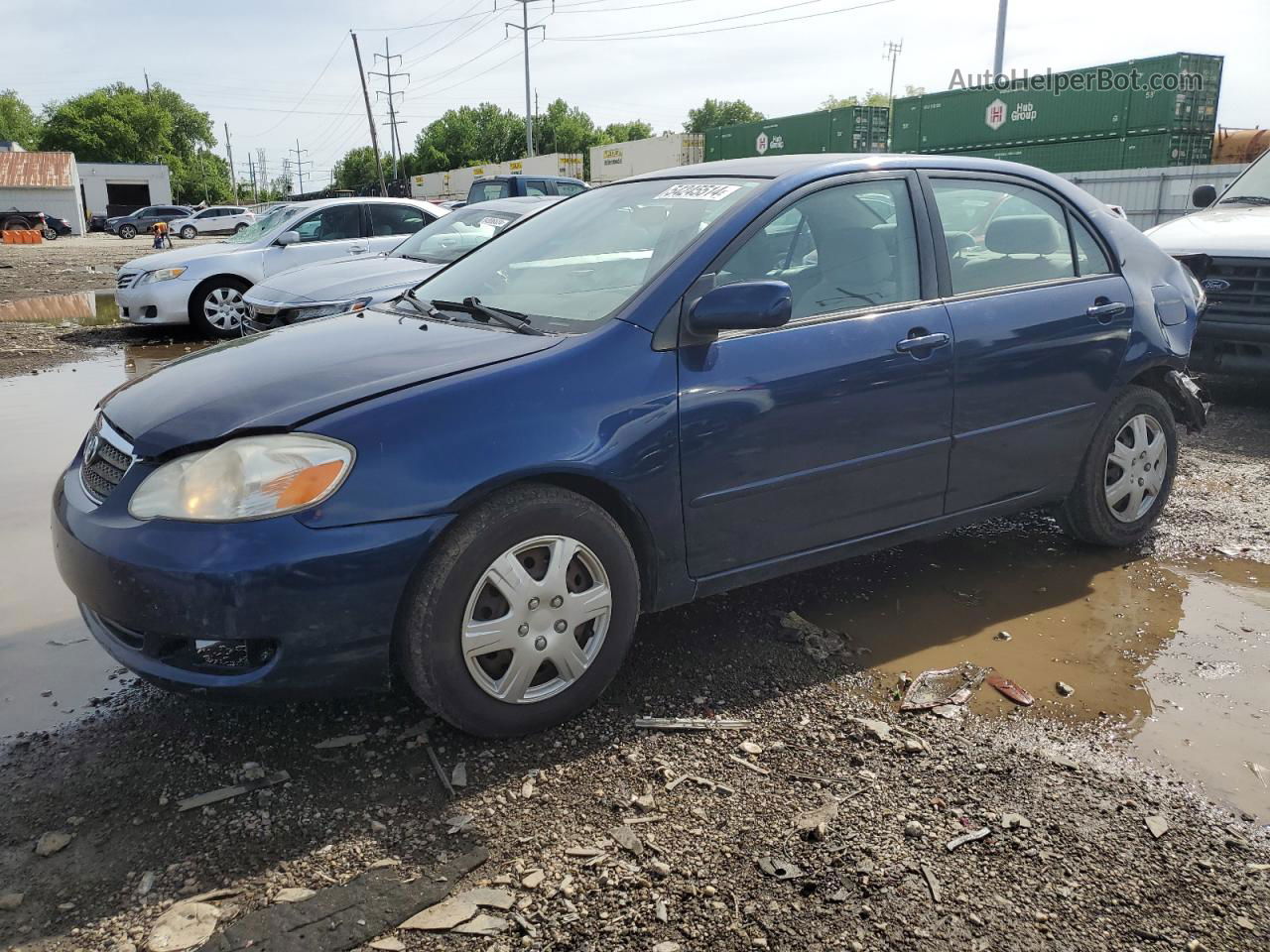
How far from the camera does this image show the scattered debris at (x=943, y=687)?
3.26 m

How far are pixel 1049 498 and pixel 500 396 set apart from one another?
2.62 m

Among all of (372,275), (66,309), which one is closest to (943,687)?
(372,275)

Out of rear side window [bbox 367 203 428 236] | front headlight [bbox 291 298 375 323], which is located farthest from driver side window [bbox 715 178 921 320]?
rear side window [bbox 367 203 428 236]

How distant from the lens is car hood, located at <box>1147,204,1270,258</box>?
7.16 meters

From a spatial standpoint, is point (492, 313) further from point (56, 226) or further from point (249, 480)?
point (56, 226)

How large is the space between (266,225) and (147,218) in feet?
170

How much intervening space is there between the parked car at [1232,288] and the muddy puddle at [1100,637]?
3339 millimetres

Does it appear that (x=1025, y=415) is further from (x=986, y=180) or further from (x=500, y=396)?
(x=500, y=396)

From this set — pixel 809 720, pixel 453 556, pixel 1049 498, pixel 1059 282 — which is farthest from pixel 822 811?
pixel 1059 282

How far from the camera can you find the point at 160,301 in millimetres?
11539

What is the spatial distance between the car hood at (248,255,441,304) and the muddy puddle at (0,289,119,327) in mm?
6183

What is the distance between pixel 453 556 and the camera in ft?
8.91

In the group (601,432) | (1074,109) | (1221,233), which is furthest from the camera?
(1074,109)

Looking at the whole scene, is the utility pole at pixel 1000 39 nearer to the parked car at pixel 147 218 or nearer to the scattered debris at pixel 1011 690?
the scattered debris at pixel 1011 690
